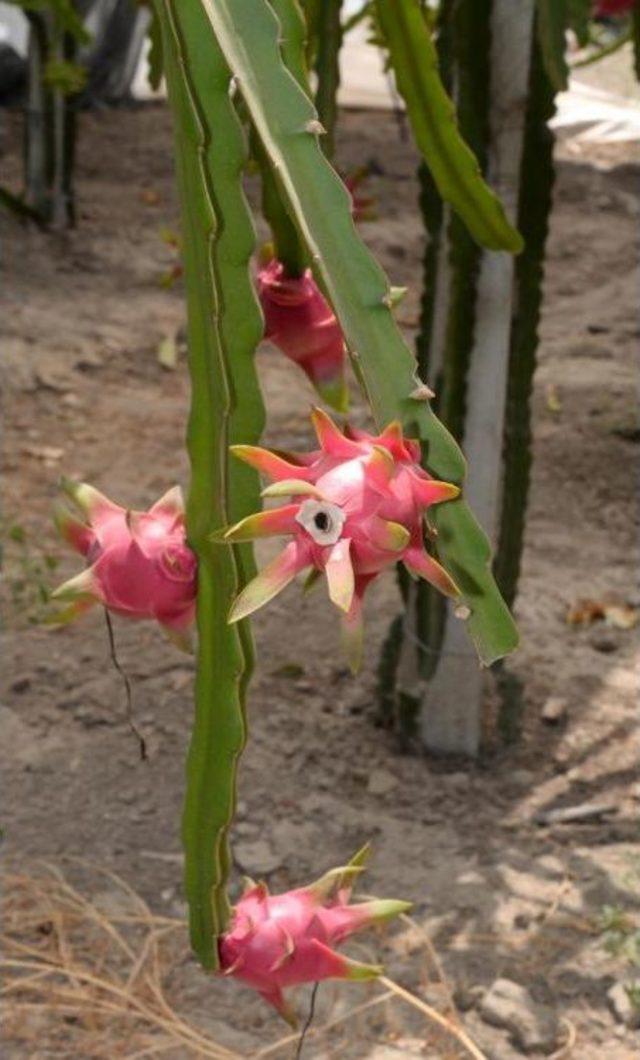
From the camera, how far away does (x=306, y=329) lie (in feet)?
3.75

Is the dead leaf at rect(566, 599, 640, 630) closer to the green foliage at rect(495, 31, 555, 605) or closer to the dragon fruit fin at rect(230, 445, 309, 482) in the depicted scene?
the green foliage at rect(495, 31, 555, 605)

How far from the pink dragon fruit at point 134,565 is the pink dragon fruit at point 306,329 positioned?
0.15m

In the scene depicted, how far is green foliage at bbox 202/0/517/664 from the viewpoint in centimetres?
87

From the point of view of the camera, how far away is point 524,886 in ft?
6.24

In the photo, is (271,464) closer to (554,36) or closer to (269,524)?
(269,524)

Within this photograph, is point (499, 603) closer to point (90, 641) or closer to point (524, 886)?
point (524, 886)

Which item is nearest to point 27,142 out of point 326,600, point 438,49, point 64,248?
point 64,248

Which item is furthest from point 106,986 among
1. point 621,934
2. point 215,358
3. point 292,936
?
point 215,358

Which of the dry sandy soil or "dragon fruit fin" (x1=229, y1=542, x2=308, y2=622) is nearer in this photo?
"dragon fruit fin" (x1=229, y1=542, x2=308, y2=622)

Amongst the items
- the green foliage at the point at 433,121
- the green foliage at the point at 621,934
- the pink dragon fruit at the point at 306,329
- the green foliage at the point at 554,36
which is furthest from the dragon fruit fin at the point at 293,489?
the green foliage at the point at 621,934

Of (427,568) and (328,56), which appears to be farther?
(328,56)

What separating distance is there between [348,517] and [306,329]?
38 cm

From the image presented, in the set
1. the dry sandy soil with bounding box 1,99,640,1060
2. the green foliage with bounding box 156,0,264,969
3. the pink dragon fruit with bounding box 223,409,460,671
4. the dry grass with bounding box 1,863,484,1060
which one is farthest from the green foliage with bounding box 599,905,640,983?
the pink dragon fruit with bounding box 223,409,460,671

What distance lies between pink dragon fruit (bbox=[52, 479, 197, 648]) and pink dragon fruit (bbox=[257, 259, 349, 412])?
15 cm
